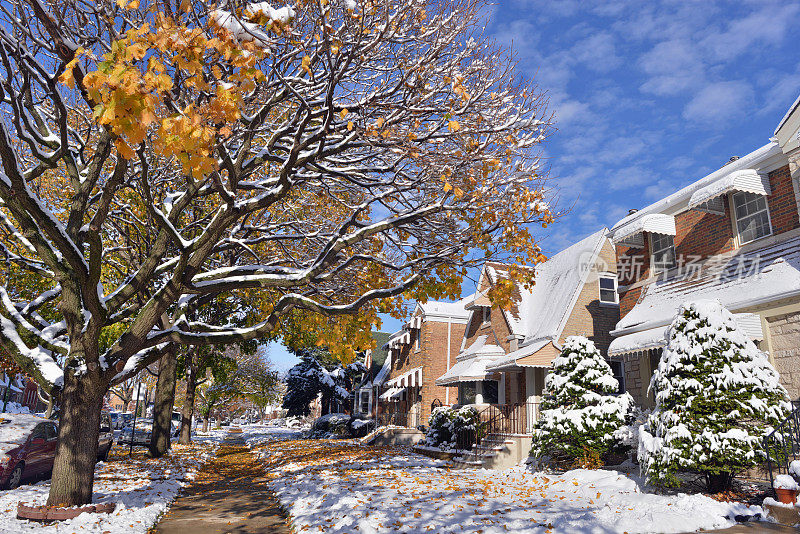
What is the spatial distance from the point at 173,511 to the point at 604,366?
10895 mm

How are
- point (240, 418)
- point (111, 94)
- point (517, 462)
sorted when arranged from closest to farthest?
point (111, 94) < point (517, 462) < point (240, 418)

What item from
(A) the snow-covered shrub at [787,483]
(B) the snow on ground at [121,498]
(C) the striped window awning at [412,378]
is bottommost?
(B) the snow on ground at [121,498]

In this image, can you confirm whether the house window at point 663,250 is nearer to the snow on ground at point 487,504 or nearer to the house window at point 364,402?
the snow on ground at point 487,504

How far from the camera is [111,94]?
519 cm

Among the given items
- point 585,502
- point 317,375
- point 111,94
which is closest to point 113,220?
point 111,94

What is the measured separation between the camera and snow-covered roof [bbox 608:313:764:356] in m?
12.6

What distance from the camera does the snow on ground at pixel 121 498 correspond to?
26.9 feet

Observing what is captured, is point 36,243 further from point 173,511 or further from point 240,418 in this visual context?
point 240,418

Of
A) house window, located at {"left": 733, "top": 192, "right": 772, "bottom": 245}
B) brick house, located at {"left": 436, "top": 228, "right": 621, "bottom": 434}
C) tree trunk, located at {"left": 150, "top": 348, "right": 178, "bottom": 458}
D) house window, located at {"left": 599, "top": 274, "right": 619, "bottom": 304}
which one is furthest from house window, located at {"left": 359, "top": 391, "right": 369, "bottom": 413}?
house window, located at {"left": 733, "top": 192, "right": 772, "bottom": 245}

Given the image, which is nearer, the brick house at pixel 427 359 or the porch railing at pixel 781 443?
the porch railing at pixel 781 443

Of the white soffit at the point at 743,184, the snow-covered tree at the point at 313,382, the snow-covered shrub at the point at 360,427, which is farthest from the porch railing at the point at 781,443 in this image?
the snow-covered tree at the point at 313,382

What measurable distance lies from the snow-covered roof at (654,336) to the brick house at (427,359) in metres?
17.2

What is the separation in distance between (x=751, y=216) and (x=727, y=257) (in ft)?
4.09

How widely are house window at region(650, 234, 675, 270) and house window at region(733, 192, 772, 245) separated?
2369 mm
